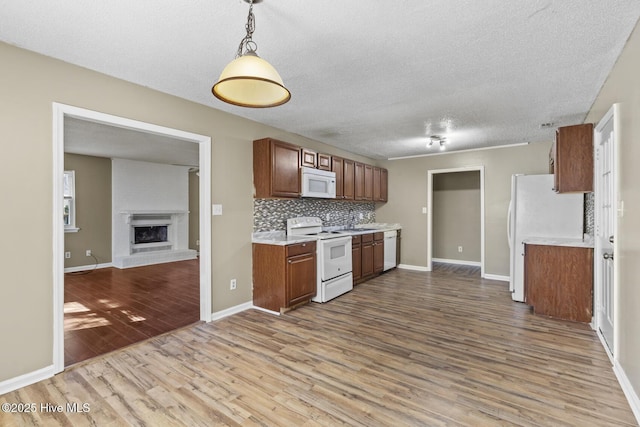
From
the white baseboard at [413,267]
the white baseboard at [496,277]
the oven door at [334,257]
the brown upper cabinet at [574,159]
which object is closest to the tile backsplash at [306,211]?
the oven door at [334,257]

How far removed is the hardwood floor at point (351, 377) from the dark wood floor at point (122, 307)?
32cm

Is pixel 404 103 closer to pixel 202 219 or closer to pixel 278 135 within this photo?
pixel 278 135

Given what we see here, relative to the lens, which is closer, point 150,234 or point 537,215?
point 537,215

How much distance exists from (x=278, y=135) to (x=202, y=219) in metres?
1.66

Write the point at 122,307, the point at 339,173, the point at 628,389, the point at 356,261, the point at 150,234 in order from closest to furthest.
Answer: the point at 628,389, the point at 122,307, the point at 356,261, the point at 339,173, the point at 150,234

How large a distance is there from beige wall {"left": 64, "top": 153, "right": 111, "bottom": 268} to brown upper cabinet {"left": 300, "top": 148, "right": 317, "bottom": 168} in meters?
4.86

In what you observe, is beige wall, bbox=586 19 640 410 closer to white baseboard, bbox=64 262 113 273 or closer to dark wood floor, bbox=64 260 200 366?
dark wood floor, bbox=64 260 200 366

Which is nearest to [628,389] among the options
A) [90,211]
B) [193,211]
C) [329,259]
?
[329,259]

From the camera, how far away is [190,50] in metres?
2.22

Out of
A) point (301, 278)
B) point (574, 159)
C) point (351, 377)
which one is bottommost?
point (351, 377)

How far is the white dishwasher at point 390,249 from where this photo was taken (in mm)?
5780

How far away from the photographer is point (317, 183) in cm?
453

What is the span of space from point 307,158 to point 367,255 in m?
1.93

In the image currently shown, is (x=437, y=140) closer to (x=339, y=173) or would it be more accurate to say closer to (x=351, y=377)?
(x=339, y=173)
